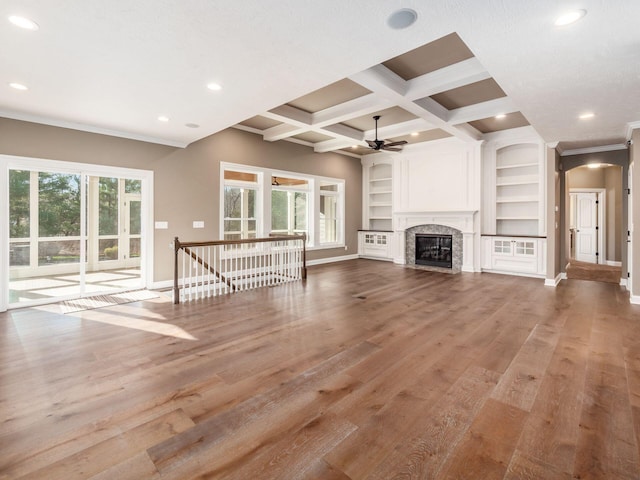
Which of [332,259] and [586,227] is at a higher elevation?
[586,227]

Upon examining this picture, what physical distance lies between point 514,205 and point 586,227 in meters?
3.50

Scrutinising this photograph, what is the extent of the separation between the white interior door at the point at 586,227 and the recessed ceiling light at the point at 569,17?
8.78 meters

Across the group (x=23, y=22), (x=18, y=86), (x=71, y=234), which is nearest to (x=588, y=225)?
(x=23, y=22)

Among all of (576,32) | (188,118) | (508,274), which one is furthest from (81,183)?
(508,274)

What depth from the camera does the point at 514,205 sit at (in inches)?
297

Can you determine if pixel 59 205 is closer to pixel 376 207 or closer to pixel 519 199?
pixel 376 207

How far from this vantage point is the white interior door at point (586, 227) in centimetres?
903

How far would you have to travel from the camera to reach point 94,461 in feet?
5.55

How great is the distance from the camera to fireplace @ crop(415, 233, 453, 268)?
7.99 metres

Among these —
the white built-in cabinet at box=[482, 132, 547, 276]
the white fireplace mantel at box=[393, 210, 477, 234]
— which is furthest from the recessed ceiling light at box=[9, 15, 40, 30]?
the white built-in cabinet at box=[482, 132, 547, 276]

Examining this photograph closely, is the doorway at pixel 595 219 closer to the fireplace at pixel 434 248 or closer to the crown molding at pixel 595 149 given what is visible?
the crown molding at pixel 595 149

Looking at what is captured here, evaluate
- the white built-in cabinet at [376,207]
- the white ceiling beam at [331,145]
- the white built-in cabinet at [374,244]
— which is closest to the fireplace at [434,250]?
the white built-in cabinet at [374,244]

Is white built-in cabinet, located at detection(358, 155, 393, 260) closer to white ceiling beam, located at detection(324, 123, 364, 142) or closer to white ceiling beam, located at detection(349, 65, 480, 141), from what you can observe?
white ceiling beam, located at detection(324, 123, 364, 142)

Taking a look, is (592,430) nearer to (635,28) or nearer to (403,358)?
(403,358)
